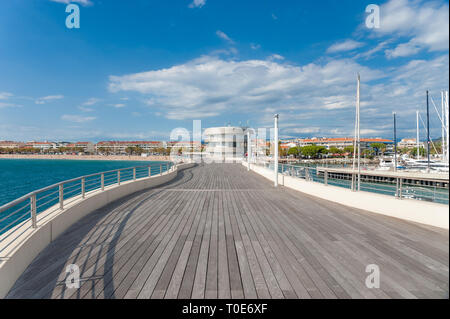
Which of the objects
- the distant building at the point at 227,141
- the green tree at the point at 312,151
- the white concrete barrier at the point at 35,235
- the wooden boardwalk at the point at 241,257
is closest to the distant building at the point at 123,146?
the green tree at the point at 312,151

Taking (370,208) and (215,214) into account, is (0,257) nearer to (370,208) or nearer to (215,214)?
(215,214)

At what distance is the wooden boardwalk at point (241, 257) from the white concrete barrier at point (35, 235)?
0.11 m

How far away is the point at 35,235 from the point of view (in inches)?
118

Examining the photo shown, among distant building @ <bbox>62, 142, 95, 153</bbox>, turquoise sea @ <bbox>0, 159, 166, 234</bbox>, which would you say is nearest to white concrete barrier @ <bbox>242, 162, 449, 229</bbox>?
turquoise sea @ <bbox>0, 159, 166, 234</bbox>

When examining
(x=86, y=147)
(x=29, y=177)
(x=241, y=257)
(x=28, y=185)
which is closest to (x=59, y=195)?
(x=241, y=257)

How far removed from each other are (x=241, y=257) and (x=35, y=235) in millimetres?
2769

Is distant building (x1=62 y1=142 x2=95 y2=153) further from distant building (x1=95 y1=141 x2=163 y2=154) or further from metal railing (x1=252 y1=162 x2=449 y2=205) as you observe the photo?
metal railing (x1=252 y1=162 x2=449 y2=205)

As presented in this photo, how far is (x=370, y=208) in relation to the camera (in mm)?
4914

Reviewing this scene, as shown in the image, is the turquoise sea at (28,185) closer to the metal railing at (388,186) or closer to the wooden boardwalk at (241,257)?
the wooden boardwalk at (241,257)

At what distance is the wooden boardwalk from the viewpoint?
2145mm

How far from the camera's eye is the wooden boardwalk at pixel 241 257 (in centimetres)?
214

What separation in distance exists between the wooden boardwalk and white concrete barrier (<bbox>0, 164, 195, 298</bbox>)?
11 centimetres

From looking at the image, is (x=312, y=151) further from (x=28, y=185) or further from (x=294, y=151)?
(x=28, y=185)
